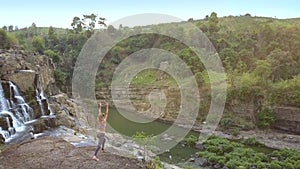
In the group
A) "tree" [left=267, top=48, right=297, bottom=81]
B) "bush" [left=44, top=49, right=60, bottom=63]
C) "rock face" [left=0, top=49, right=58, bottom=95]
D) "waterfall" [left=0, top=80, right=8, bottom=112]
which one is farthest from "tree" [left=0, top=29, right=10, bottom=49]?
"tree" [left=267, top=48, right=297, bottom=81]

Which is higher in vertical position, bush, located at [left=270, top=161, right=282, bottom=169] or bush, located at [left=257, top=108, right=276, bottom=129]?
bush, located at [left=257, top=108, right=276, bottom=129]

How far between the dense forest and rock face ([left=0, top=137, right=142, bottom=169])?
20896mm

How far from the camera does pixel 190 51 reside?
4450 centimetres

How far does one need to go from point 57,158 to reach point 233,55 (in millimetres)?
33699

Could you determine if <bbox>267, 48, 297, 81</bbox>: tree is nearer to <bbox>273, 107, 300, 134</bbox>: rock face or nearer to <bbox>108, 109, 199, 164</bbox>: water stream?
<bbox>273, 107, 300, 134</bbox>: rock face

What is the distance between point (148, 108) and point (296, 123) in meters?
15.6

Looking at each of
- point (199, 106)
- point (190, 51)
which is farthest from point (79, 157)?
point (190, 51)

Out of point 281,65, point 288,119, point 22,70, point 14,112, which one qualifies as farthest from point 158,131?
point 281,65

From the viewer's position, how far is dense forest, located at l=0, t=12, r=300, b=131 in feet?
107

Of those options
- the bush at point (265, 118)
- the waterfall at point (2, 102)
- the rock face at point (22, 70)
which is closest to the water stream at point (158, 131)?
the bush at point (265, 118)

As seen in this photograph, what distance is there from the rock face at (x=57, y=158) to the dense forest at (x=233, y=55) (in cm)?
2090

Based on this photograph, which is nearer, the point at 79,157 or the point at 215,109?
the point at 79,157

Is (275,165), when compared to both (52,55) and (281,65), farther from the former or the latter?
(52,55)

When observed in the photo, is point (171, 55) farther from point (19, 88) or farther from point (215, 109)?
point (19, 88)
